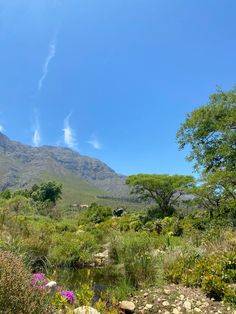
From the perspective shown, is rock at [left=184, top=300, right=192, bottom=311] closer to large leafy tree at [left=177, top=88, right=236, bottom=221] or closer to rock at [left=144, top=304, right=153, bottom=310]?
rock at [left=144, top=304, right=153, bottom=310]

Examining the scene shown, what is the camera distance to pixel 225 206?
15.9 meters

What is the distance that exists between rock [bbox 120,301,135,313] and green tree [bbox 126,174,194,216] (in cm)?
3161

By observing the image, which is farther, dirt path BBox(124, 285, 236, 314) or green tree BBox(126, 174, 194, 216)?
green tree BBox(126, 174, 194, 216)

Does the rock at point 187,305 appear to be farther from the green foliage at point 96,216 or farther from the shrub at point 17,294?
the green foliage at point 96,216

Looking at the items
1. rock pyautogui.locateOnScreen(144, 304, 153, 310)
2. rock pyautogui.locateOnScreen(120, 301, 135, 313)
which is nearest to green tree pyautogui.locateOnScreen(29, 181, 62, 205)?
rock pyautogui.locateOnScreen(120, 301, 135, 313)

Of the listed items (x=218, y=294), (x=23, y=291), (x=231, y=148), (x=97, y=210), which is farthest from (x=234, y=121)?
(x=97, y=210)

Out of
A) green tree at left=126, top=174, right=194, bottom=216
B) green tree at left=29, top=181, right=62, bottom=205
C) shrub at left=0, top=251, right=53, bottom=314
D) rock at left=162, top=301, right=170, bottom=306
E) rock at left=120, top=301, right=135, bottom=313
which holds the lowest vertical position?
rock at left=120, top=301, right=135, bottom=313

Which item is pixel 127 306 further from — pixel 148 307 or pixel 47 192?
pixel 47 192

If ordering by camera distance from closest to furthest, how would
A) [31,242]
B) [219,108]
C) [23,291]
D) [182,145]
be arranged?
[23,291] < [31,242] < [219,108] < [182,145]

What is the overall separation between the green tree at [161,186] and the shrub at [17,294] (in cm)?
3497

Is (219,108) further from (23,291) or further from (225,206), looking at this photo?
(23,291)

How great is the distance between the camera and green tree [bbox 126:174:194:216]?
3912cm

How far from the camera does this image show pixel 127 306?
22.0 ft

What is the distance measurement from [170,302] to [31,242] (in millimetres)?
7921
